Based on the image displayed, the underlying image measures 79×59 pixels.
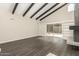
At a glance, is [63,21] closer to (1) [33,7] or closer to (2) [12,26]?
(1) [33,7]

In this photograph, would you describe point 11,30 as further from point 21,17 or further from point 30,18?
point 30,18

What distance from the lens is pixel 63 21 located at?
608cm

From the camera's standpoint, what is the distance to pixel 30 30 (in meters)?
7.70

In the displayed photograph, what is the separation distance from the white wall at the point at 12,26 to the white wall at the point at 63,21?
4.53ft

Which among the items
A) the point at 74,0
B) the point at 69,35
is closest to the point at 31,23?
the point at 69,35

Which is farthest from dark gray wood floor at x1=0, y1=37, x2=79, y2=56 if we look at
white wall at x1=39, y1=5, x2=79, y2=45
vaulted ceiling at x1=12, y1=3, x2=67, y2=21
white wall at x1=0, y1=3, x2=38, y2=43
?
vaulted ceiling at x1=12, y1=3, x2=67, y2=21

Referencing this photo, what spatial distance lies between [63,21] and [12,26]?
3.70 metres

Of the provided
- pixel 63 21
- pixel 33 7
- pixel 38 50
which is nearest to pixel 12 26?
pixel 33 7

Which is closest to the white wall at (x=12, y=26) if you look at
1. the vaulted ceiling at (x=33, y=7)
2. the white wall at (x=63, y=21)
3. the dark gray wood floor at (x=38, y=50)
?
the vaulted ceiling at (x=33, y=7)

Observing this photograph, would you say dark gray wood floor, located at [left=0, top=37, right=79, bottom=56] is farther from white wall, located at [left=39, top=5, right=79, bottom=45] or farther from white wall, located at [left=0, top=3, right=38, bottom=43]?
white wall, located at [left=0, top=3, right=38, bottom=43]

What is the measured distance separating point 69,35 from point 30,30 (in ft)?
12.6

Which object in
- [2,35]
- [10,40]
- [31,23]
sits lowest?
[10,40]

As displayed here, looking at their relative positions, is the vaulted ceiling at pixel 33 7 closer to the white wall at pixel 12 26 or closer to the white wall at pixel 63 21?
the white wall at pixel 12 26

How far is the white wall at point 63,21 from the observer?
490 centimetres
